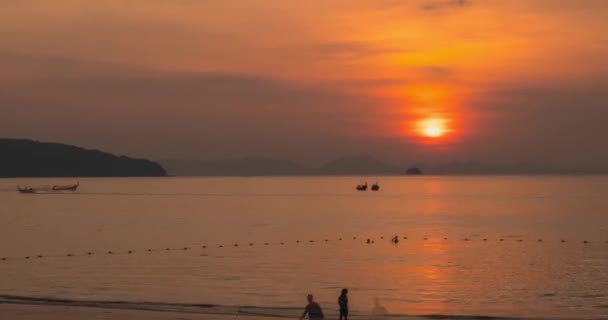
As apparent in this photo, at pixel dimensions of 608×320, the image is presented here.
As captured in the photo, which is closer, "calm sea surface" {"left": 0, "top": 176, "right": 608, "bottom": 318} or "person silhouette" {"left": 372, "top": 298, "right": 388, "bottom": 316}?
"person silhouette" {"left": 372, "top": 298, "right": 388, "bottom": 316}

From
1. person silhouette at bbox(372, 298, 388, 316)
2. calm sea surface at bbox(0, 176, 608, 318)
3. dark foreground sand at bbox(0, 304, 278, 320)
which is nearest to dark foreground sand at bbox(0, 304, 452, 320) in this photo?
dark foreground sand at bbox(0, 304, 278, 320)

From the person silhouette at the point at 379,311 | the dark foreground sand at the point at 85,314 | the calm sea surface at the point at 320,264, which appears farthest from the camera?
the calm sea surface at the point at 320,264

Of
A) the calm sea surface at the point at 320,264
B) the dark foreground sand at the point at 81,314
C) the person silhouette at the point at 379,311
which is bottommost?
the dark foreground sand at the point at 81,314

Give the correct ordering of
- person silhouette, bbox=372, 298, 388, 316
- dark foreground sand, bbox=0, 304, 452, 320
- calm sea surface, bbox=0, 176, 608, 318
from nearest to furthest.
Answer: dark foreground sand, bbox=0, 304, 452, 320, person silhouette, bbox=372, 298, 388, 316, calm sea surface, bbox=0, 176, 608, 318

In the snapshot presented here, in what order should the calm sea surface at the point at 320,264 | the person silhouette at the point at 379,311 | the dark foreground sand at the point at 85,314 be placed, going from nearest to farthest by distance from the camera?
the dark foreground sand at the point at 85,314
the person silhouette at the point at 379,311
the calm sea surface at the point at 320,264

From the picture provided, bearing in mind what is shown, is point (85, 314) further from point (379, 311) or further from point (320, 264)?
point (320, 264)

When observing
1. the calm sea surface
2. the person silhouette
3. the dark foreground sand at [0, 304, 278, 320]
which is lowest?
the dark foreground sand at [0, 304, 278, 320]

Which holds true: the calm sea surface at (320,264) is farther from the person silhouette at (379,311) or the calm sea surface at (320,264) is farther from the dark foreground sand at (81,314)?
the dark foreground sand at (81,314)

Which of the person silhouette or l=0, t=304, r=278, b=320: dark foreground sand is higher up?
the person silhouette

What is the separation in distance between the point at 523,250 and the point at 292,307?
42.6 m

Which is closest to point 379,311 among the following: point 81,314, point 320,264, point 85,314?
point 85,314

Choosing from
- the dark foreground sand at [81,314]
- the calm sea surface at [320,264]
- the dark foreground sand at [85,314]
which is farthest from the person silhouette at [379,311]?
the dark foreground sand at [81,314]

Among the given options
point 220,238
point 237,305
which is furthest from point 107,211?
point 237,305

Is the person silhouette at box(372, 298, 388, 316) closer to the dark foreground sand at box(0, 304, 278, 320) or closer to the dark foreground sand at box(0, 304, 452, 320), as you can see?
the dark foreground sand at box(0, 304, 452, 320)
